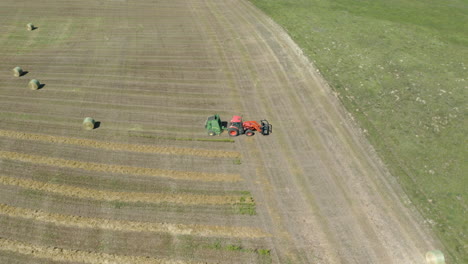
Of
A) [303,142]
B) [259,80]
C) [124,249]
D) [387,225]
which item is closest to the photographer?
[124,249]

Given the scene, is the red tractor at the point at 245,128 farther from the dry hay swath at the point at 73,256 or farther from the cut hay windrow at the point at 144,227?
the dry hay swath at the point at 73,256

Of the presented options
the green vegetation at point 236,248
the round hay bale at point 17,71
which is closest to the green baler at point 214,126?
the green vegetation at point 236,248

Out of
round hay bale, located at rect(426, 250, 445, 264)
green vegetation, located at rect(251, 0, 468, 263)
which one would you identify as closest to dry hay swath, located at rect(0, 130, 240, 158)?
green vegetation, located at rect(251, 0, 468, 263)

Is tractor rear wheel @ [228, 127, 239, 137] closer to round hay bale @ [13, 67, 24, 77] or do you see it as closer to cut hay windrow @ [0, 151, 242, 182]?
cut hay windrow @ [0, 151, 242, 182]

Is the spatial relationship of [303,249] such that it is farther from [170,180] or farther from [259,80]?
[259,80]

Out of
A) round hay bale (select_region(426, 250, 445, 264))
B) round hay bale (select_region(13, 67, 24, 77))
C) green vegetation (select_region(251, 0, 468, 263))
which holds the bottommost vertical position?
round hay bale (select_region(13, 67, 24, 77))

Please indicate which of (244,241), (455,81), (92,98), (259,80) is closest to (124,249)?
(244,241)
